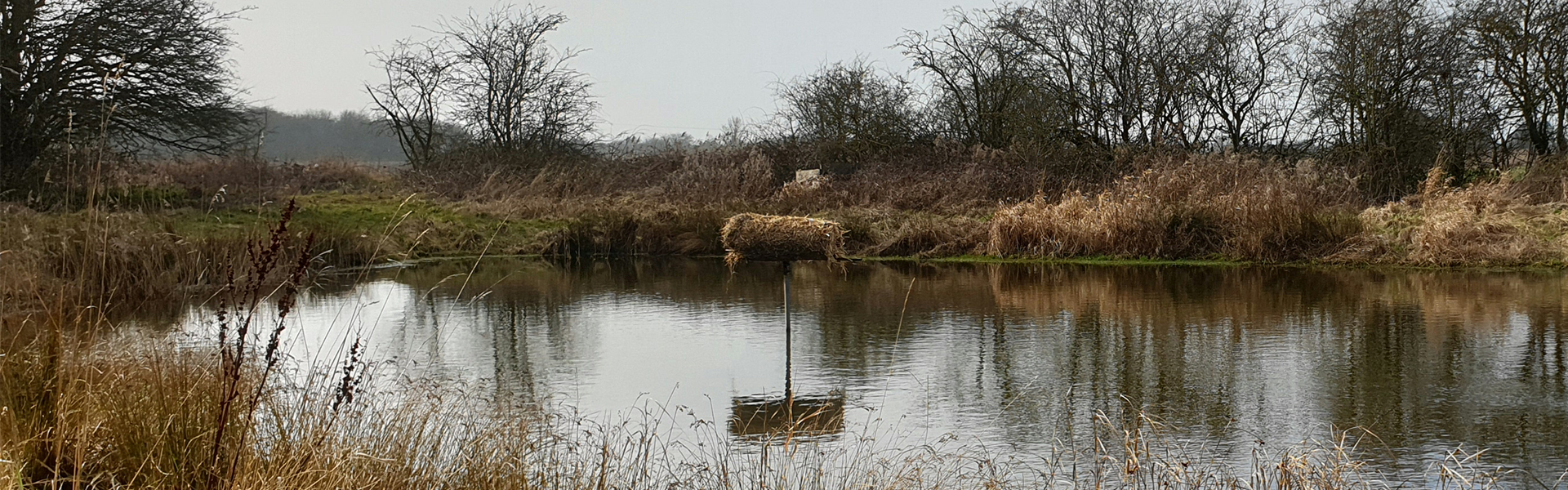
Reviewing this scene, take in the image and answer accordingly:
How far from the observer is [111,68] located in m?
18.2

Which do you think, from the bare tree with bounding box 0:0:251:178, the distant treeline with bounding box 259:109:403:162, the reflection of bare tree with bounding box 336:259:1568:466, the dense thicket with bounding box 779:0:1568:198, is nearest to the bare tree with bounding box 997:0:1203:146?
the dense thicket with bounding box 779:0:1568:198

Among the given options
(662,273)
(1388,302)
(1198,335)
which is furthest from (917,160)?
(1198,335)

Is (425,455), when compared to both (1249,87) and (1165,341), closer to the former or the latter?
(1165,341)

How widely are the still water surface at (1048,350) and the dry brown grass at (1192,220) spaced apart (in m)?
1.37

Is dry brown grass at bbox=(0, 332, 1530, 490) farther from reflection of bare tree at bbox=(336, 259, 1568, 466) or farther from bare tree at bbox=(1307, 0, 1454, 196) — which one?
bare tree at bbox=(1307, 0, 1454, 196)

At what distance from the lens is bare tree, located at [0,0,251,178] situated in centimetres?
1864

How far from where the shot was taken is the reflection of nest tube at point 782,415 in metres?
6.11

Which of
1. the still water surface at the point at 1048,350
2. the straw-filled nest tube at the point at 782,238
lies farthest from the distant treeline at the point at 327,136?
the straw-filled nest tube at the point at 782,238

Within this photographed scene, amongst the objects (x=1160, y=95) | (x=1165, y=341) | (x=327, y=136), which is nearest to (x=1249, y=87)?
(x=1160, y=95)

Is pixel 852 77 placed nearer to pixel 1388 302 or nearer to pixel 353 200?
pixel 353 200

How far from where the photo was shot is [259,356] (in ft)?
25.3

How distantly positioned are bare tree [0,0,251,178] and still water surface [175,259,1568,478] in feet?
23.4

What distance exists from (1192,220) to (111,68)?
52.4 feet

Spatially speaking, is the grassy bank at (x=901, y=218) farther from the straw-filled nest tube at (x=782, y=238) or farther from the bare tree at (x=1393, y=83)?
the straw-filled nest tube at (x=782, y=238)
